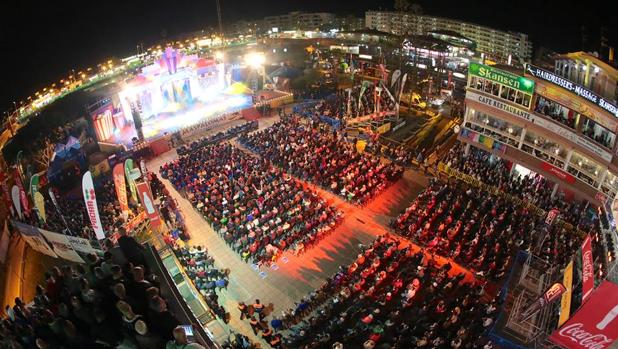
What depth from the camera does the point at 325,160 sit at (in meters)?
33.0

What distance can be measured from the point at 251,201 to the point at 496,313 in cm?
1546

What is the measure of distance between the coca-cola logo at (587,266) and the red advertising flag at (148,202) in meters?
20.7

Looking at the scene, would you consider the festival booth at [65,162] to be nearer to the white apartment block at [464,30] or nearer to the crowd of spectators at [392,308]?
the crowd of spectators at [392,308]

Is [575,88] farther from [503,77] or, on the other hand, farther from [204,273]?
[204,273]

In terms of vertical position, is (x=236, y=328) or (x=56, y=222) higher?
(x=56, y=222)

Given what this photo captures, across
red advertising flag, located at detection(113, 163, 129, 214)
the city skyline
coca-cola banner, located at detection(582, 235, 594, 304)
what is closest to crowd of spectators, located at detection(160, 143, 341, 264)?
red advertising flag, located at detection(113, 163, 129, 214)

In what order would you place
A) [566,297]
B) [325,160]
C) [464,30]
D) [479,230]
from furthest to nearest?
[464,30], [325,160], [479,230], [566,297]

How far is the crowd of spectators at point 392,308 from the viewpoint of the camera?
18.8 meters

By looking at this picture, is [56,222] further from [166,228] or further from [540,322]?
[540,322]

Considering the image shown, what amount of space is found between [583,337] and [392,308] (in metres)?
7.87

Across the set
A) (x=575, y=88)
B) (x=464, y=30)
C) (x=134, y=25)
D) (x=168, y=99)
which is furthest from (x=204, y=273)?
(x=134, y=25)

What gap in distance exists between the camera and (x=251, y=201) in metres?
27.9

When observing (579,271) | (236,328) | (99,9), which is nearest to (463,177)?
(579,271)

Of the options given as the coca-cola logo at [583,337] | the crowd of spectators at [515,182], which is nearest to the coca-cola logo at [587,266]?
the coca-cola logo at [583,337]
